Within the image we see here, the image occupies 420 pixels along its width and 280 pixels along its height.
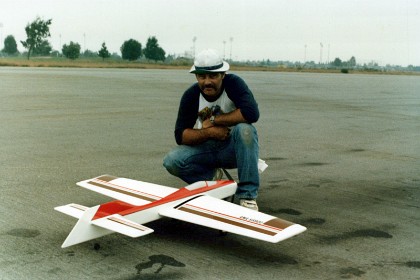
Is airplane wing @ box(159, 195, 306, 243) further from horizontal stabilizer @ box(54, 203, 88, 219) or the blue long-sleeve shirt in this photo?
the blue long-sleeve shirt

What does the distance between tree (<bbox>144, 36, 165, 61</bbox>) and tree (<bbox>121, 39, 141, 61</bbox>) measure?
3296mm

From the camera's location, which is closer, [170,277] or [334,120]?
[170,277]

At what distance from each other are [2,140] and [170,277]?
6.53m

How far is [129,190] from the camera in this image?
496 cm

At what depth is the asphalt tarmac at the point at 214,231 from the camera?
3773 mm

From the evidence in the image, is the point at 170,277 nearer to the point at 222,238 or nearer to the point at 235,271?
the point at 235,271

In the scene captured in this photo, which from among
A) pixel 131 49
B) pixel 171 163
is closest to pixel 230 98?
pixel 171 163

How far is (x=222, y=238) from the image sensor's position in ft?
14.5

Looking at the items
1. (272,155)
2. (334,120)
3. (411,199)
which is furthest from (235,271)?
(334,120)

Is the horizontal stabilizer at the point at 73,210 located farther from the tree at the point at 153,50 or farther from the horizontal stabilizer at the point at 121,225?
the tree at the point at 153,50

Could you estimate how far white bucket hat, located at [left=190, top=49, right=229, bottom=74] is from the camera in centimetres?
496

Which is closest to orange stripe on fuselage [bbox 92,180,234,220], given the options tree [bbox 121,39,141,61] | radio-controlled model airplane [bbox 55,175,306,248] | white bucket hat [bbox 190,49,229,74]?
radio-controlled model airplane [bbox 55,175,306,248]

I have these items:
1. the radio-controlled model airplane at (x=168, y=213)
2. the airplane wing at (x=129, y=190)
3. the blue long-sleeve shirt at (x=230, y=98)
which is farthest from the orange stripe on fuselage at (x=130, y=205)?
the blue long-sleeve shirt at (x=230, y=98)

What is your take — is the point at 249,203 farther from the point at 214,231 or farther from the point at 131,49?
the point at 131,49
